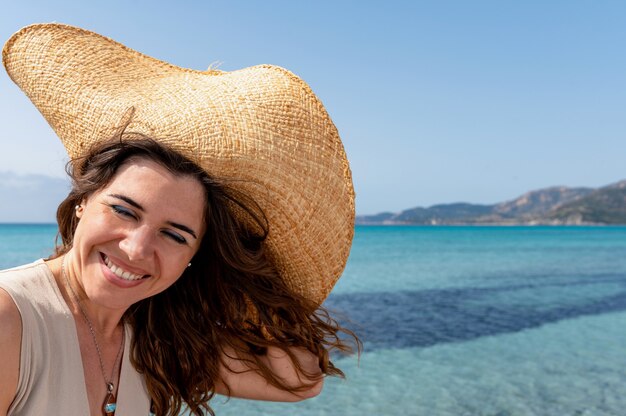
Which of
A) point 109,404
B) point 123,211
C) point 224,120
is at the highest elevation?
Answer: point 224,120

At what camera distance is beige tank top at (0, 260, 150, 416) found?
189cm

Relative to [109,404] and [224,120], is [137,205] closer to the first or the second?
[224,120]

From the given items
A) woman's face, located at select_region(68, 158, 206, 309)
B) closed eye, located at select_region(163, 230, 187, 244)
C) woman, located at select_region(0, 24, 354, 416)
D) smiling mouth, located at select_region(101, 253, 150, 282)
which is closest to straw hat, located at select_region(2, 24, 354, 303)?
woman, located at select_region(0, 24, 354, 416)

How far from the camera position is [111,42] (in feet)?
7.80

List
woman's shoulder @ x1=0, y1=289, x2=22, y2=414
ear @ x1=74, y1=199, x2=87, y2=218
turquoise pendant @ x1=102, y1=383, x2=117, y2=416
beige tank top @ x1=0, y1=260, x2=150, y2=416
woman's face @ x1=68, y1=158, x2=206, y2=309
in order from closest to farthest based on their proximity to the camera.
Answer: woman's shoulder @ x1=0, y1=289, x2=22, y2=414 → beige tank top @ x1=0, y1=260, x2=150, y2=416 → woman's face @ x1=68, y1=158, x2=206, y2=309 → ear @ x1=74, y1=199, x2=87, y2=218 → turquoise pendant @ x1=102, y1=383, x2=117, y2=416

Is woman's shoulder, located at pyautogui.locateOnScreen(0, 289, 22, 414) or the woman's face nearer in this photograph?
woman's shoulder, located at pyautogui.locateOnScreen(0, 289, 22, 414)

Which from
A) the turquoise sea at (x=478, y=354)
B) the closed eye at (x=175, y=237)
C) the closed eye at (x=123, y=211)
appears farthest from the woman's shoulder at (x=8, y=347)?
the turquoise sea at (x=478, y=354)

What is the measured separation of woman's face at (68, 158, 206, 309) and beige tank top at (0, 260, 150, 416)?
0.43 feet

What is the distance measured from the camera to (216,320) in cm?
258

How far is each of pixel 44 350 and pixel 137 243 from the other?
1.61ft

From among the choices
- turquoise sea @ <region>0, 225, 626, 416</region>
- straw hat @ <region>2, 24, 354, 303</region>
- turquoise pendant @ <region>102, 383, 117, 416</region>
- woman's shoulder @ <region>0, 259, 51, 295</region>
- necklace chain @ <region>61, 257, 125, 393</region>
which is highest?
straw hat @ <region>2, 24, 354, 303</region>

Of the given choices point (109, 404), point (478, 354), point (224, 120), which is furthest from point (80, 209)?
point (478, 354)

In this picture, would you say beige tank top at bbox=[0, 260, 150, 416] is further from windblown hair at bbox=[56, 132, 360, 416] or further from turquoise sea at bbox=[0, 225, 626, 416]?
turquoise sea at bbox=[0, 225, 626, 416]

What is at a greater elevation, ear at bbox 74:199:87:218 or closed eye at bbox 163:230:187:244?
ear at bbox 74:199:87:218
